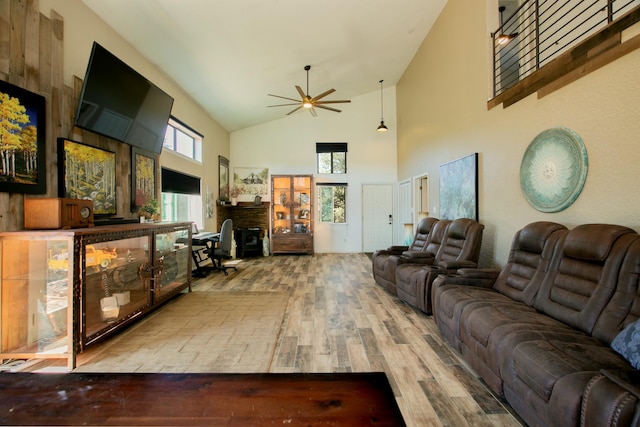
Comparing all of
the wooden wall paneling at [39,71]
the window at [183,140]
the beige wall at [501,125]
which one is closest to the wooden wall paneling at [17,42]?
the wooden wall paneling at [39,71]

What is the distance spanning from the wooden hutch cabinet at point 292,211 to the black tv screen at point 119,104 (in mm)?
4197

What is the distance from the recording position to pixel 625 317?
1696 mm

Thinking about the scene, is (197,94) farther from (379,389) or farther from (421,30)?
(379,389)

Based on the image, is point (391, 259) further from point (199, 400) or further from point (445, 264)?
point (199, 400)

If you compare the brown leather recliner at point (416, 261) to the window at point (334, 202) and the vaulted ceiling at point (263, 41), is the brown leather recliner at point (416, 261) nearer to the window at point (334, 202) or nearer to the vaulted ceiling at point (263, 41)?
the vaulted ceiling at point (263, 41)

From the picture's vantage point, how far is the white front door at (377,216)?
26.8 feet

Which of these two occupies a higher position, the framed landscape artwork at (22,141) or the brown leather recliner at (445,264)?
the framed landscape artwork at (22,141)

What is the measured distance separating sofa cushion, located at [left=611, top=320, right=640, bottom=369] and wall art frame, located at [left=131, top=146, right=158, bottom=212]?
4806 millimetres

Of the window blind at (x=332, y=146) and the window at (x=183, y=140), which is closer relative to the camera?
the window at (x=183, y=140)

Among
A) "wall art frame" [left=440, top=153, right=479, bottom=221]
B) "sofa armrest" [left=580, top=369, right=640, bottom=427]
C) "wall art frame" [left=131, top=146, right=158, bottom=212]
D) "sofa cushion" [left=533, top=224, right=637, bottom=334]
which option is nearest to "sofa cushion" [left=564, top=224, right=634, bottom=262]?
"sofa cushion" [left=533, top=224, right=637, bottom=334]

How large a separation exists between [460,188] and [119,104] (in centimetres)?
470

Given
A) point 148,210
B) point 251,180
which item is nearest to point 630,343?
point 148,210

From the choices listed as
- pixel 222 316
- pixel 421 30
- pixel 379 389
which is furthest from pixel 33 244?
pixel 421 30

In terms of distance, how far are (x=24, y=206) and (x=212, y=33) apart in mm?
3024
